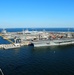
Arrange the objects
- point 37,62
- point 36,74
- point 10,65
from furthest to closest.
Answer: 1. point 37,62
2. point 10,65
3. point 36,74

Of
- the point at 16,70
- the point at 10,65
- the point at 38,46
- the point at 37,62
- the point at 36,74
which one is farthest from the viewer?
the point at 38,46

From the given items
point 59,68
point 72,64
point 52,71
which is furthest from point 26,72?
point 72,64

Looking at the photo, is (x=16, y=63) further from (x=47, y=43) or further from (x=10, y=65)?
(x=47, y=43)

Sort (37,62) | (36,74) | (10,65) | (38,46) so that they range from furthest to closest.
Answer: (38,46), (37,62), (10,65), (36,74)

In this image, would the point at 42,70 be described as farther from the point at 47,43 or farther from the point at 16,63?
the point at 47,43

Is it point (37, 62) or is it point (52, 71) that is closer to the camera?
point (52, 71)

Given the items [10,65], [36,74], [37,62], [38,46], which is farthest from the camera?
[38,46]

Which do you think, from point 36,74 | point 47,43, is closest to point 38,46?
point 47,43

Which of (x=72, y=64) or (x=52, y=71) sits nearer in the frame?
(x=52, y=71)
